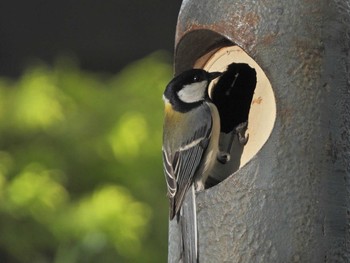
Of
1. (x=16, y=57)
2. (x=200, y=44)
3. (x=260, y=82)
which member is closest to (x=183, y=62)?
(x=200, y=44)

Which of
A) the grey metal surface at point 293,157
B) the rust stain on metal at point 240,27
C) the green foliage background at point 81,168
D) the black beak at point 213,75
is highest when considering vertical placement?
the green foliage background at point 81,168

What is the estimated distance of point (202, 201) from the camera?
128 inches

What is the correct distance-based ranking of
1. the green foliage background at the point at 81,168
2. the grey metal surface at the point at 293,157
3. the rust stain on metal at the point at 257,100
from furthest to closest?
1. the green foliage background at the point at 81,168
2. the rust stain on metal at the point at 257,100
3. the grey metal surface at the point at 293,157

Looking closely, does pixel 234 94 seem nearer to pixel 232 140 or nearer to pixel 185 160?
pixel 232 140

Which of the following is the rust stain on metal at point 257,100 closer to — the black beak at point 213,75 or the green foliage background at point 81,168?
the black beak at point 213,75

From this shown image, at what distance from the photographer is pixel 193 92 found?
11.4 ft

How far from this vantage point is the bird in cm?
343

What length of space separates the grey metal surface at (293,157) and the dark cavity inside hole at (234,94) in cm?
27

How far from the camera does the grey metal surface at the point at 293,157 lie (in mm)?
3137

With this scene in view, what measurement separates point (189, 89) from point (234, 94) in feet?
0.68

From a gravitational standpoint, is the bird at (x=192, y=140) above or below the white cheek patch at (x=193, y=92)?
Answer: below

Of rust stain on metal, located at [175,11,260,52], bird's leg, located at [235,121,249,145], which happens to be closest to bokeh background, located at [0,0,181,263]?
bird's leg, located at [235,121,249,145]

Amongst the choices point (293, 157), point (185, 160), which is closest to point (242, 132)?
point (185, 160)

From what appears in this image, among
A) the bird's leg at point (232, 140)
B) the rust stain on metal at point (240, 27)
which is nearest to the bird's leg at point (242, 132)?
the bird's leg at point (232, 140)
